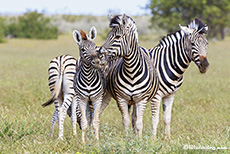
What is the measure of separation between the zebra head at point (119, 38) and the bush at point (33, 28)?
29855 mm

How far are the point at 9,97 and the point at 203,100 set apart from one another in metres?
5.07

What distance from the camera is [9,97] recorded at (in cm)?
879

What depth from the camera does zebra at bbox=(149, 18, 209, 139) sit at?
5.44 metres

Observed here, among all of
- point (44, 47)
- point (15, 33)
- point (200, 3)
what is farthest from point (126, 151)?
point (15, 33)

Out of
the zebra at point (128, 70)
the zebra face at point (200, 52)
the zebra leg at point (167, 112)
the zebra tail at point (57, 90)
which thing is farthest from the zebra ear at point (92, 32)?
the zebra leg at point (167, 112)

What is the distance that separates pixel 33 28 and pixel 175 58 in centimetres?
3179

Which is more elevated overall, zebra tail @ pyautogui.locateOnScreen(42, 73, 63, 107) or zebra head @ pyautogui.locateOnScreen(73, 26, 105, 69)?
zebra head @ pyautogui.locateOnScreen(73, 26, 105, 69)

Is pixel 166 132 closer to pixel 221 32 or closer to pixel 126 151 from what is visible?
pixel 126 151

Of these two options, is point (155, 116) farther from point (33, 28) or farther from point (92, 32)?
point (33, 28)

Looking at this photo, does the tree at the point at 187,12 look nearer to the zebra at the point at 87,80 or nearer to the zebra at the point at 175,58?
the zebra at the point at 175,58

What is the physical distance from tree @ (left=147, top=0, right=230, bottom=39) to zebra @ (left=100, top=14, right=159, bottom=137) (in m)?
27.2

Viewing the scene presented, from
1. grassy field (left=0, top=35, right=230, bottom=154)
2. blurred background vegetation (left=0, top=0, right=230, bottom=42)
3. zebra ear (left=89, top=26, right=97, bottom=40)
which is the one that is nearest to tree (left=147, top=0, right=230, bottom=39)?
blurred background vegetation (left=0, top=0, right=230, bottom=42)

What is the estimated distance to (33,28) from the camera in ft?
117

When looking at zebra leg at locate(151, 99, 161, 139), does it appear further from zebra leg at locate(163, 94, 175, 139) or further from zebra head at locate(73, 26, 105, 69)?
zebra head at locate(73, 26, 105, 69)
